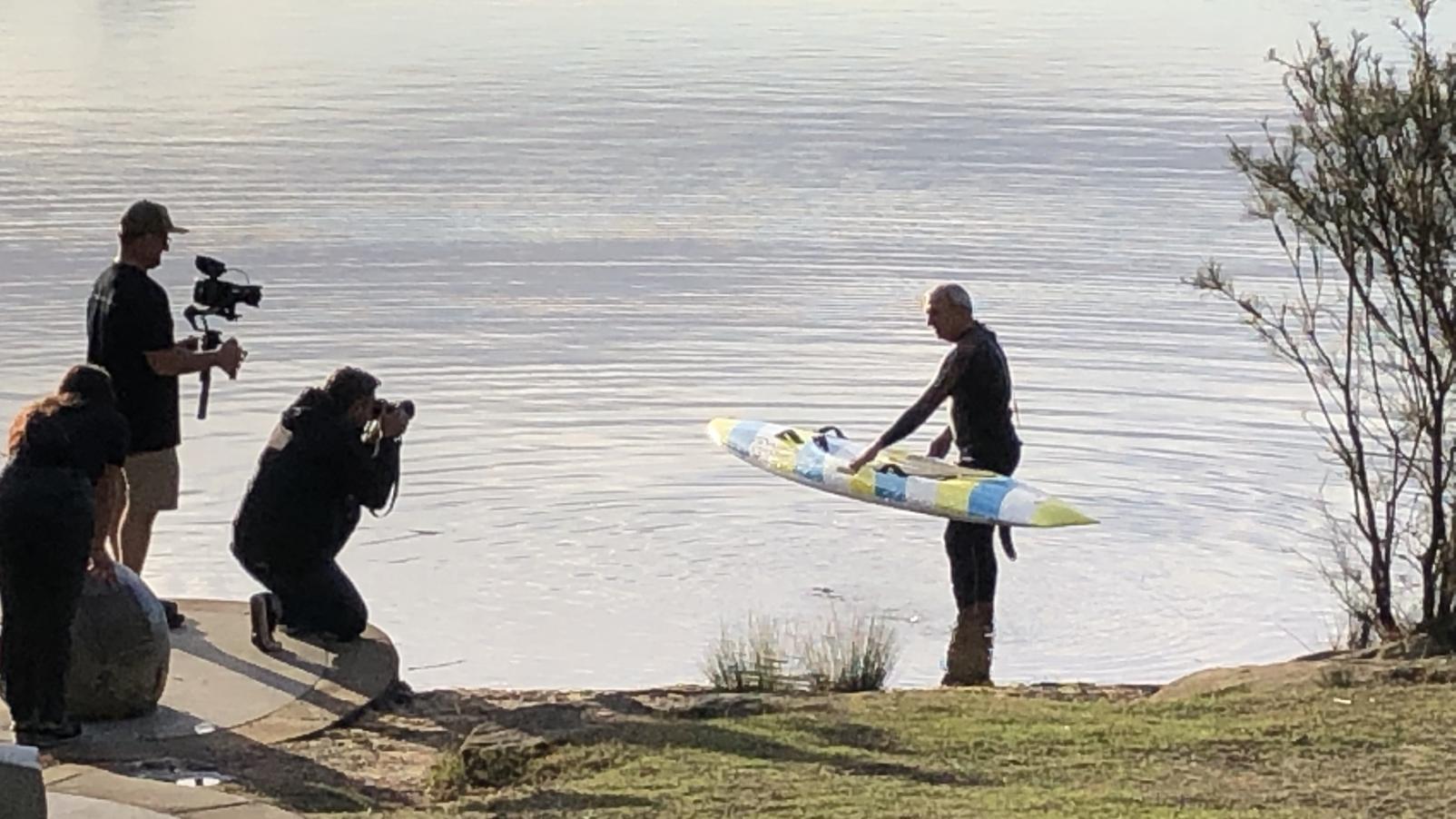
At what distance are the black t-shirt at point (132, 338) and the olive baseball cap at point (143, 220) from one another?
15 centimetres

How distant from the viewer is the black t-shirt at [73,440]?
26.5 feet

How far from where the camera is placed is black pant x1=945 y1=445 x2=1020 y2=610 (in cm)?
1118

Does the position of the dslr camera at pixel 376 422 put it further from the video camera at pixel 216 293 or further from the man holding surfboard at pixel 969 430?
the man holding surfboard at pixel 969 430

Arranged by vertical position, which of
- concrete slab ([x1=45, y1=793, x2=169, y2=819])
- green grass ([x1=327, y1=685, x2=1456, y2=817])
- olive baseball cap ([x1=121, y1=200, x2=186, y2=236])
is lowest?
concrete slab ([x1=45, y1=793, x2=169, y2=819])

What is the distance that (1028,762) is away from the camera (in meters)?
7.62

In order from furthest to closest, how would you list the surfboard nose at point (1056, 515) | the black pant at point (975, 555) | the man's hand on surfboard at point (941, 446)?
1. the surfboard nose at point (1056, 515)
2. the man's hand on surfboard at point (941, 446)
3. the black pant at point (975, 555)

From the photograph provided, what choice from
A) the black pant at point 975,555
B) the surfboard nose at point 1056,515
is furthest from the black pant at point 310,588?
the surfboard nose at point 1056,515

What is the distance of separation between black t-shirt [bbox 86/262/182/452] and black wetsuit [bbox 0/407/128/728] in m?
1.20

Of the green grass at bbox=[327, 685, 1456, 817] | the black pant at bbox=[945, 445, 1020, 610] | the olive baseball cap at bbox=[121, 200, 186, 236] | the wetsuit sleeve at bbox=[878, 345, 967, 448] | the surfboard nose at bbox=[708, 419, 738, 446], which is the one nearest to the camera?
the green grass at bbox=[327, 685, 1456, 817]

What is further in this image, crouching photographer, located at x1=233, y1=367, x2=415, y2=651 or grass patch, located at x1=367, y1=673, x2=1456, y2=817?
crouching photographer, located at x1=233, y1=367, x2=415, y2=651

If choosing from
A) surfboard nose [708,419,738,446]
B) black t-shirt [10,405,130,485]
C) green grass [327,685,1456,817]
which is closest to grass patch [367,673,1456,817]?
green grass [327,685,1456,817]

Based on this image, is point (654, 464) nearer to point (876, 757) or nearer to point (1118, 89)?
point (876, 757)

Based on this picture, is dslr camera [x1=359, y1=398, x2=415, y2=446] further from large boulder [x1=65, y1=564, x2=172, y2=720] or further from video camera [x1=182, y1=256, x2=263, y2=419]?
large boulder [x1=65, y1=564, x2=172, y2=720]

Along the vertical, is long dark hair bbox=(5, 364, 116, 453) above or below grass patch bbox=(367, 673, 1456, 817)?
above
